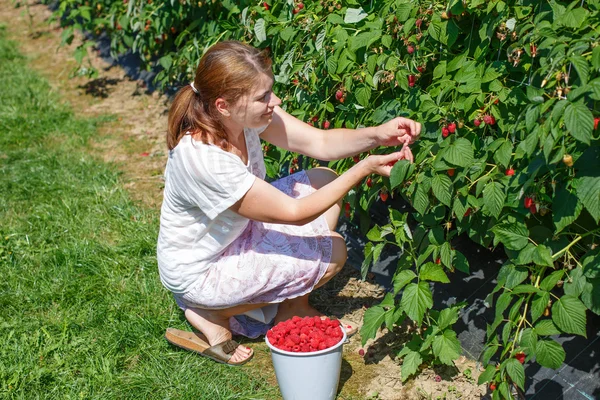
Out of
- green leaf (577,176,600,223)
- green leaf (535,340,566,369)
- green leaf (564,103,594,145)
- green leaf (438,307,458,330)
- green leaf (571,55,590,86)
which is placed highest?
green leaf (571,55,590,86)

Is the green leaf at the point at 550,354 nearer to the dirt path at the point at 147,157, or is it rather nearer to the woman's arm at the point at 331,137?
the dirt path at the point at 147,157

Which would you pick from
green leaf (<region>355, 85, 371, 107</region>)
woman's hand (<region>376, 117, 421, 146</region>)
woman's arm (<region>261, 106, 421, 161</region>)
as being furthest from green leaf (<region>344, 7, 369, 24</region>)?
woman's hand (<region>376, 117, 421, 146</region>)

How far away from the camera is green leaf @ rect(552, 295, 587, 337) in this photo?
200 centimetres

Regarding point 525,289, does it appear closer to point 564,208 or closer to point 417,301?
point 564,208

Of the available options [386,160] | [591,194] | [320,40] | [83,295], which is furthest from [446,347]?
[83,295]

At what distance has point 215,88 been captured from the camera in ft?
8.25

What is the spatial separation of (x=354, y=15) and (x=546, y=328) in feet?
4.52

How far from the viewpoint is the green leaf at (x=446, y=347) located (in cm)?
241

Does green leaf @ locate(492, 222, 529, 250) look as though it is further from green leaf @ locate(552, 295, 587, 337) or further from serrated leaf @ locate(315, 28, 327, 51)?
serrated leaf @ locate(315, 28, 327, 51)

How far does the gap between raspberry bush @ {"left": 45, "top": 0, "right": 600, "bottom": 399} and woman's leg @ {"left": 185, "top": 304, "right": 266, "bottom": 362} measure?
53 cm

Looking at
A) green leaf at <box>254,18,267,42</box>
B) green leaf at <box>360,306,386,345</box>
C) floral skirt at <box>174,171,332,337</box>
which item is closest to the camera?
green leaf at <box>360,306,386,345</box>

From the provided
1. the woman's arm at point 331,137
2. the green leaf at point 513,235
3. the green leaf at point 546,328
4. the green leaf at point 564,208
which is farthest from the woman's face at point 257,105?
the green leaf at point 546,328

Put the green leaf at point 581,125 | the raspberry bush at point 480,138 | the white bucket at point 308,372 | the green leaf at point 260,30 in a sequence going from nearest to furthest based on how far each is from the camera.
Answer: the green leaf at point 581,125 → the raspberry bush at point 480,138 → the white bucket at point 308,372 → the green leaf at point 260,30

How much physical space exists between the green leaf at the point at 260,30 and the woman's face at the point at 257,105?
0.77 meters
